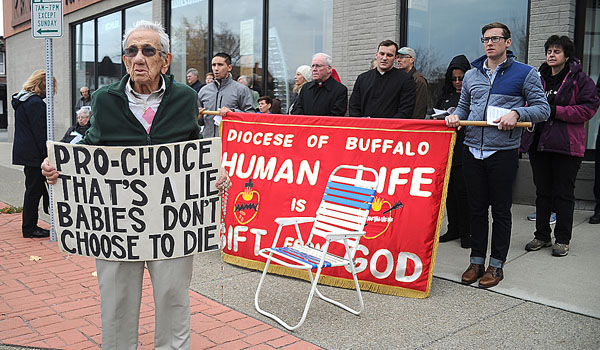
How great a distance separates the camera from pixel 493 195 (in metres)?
4.48

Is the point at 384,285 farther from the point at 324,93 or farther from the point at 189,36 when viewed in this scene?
the point at 189,36

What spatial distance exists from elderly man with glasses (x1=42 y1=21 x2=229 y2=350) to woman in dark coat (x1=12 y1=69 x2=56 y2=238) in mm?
3998

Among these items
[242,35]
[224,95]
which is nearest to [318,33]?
[242,35]

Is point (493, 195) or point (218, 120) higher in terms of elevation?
point (218, 120)

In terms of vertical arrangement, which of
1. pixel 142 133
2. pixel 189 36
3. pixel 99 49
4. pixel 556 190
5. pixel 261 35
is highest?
pixel 99 49

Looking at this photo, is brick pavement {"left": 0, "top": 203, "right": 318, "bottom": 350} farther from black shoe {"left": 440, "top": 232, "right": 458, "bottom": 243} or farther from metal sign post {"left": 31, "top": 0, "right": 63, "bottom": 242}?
black shoe {"left": 440, "top": 232, "right": 458, "bottom": 243}

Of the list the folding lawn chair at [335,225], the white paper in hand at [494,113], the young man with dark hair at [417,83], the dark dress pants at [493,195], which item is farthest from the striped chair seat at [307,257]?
the young man with dark hair at [417,83]

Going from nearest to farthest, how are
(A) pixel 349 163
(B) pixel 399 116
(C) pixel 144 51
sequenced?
1. (C) pixel 144 51
2. (A) pixel 349 163
3. (B) pixel 399 116

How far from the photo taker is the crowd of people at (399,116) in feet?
9.28

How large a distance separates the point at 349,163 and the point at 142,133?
2382mm

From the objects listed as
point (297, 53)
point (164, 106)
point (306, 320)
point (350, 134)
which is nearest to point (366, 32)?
point (297, 53)

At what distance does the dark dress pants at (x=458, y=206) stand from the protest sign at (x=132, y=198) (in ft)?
11.6

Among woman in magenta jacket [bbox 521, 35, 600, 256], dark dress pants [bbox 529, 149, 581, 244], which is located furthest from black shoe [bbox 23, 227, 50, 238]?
dark dress pants [bbox 529, 149, 581, 244]

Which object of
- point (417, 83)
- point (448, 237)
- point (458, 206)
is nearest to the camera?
point (458, 206)
